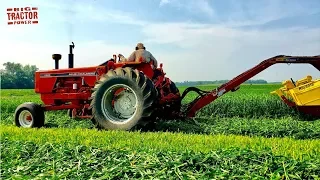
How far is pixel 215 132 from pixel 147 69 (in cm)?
204

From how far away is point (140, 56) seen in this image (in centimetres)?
923

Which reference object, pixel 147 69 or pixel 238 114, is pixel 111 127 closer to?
pixel 147 69

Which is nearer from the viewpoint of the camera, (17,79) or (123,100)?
(123,100)

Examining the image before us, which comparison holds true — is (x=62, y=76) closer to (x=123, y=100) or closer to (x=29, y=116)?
(x=29, y=116)

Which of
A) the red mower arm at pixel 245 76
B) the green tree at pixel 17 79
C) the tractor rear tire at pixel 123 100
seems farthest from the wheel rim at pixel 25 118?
the green tree at pixel 17 79

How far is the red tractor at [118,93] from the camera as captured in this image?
8430 mm

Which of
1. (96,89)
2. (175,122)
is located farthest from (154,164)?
(175,122)

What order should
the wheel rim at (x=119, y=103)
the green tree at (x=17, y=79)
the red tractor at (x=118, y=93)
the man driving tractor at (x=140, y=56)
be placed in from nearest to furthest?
the red tractor at (x=118, y=93) < the wheel rim at (x=119, y=103) < the man driving tractor at (x=140, y=56) < the green tree at (x=17, y=79)

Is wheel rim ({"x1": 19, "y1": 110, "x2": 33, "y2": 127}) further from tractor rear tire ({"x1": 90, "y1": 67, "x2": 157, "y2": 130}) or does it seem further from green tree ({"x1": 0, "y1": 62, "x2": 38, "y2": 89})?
green tree ({"x1": 0, "y1": 62, "x2": 38, "y2": 89})

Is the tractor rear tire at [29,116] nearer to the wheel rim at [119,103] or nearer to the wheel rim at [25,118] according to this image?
the wheel rim at [25,118]

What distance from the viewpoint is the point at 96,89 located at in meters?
8.90

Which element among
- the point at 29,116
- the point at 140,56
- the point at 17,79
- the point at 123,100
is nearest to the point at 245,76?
the point at 140,56

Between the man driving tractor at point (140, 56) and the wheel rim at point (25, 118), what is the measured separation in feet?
9.04

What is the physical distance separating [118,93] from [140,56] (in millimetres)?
977
